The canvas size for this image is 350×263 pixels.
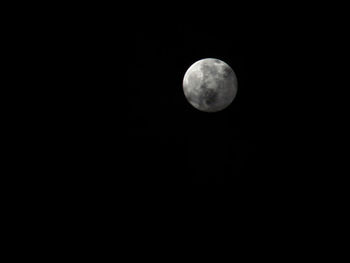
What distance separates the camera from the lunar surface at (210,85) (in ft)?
9.48

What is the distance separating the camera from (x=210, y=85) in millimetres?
2877

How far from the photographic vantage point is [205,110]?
3.01 meters

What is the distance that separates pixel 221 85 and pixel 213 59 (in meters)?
0.35

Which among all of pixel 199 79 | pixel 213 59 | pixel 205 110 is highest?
pixel 213 59

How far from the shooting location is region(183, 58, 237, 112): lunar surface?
2.89 metres

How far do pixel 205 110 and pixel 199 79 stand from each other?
1.03ft

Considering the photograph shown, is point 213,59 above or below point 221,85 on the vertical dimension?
above

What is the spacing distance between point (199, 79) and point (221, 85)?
0.22 meters

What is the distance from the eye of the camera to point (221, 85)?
9.50ft

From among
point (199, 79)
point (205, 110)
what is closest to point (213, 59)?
point (199, 79)

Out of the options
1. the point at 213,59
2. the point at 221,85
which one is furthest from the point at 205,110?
the point at 213,59

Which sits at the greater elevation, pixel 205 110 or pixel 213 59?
pixel 213 59

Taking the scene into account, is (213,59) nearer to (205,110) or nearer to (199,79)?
(199,79)

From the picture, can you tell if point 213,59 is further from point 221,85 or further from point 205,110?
point 205,110
